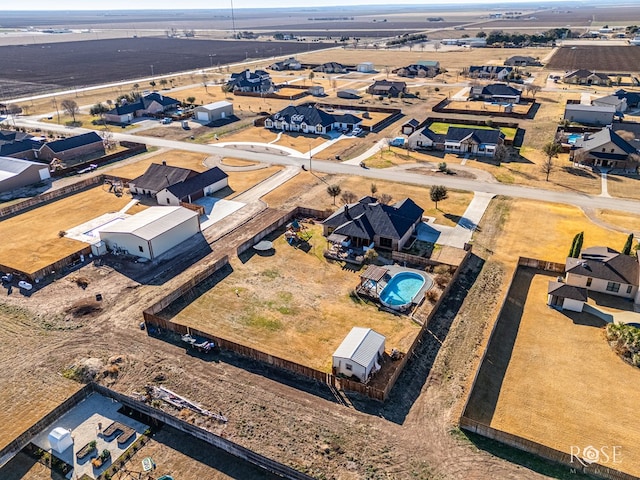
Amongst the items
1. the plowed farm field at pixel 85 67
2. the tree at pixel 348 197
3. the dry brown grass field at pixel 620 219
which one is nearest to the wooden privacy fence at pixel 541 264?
the dry brown grass field at pixel 620 219

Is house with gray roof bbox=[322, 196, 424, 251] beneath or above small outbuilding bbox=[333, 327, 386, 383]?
above

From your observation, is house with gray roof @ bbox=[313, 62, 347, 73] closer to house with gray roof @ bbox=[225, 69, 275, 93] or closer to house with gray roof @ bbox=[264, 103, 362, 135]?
house with gray roof @ bbox=[225, 69, 275, 93]

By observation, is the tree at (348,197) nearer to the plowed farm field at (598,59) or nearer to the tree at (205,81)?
the tree at (205,81)

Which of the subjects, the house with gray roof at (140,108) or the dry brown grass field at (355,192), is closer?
the dry brown grass field at (355,192)

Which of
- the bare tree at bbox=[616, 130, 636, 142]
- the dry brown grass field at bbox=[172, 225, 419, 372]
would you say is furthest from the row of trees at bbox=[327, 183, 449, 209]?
the bare tree at bbox=[616, 130, 636, 142]

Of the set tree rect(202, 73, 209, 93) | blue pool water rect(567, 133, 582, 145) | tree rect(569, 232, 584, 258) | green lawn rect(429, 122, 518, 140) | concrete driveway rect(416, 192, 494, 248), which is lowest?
concrete driveway rect(416, 192, 494, 248)

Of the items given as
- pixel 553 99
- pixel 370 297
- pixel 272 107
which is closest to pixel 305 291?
pixel 370 297
